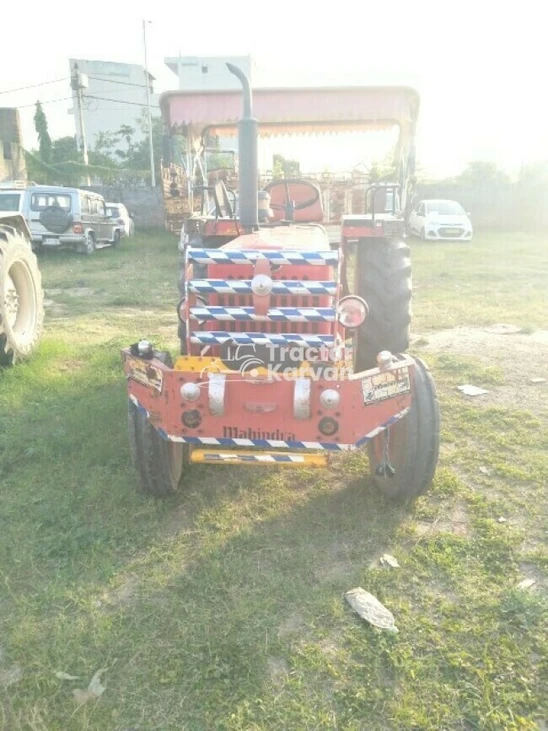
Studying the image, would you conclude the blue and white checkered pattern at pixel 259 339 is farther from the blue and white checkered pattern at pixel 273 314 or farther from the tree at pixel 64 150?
the tree at pixel 64 150

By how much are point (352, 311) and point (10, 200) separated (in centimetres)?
1373

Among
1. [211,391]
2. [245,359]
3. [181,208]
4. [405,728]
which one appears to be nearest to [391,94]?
[245,359]

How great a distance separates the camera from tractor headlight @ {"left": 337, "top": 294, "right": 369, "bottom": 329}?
339 centimetres

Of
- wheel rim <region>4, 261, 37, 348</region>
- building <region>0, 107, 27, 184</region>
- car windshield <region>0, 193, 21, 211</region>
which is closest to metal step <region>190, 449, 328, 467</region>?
wheel rim <region>4, 261, 37, 348</region>

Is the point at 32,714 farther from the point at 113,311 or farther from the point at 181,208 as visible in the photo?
the point at 181,208

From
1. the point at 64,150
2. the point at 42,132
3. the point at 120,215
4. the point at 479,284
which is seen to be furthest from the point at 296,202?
the point at 64,150

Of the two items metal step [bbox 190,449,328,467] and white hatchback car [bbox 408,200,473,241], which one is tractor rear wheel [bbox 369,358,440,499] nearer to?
metal step [bbox 190,449,328,467]

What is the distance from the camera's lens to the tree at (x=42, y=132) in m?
36.6

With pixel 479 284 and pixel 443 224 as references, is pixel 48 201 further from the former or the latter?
pixel 443 224

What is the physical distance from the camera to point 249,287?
3379 mm

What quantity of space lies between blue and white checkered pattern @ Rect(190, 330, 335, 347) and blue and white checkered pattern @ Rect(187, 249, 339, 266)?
40 centimetres

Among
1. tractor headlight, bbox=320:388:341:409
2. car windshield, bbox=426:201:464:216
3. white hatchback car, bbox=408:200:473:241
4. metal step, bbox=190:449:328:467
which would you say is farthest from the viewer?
car windshield, bbox=426:201:464:216

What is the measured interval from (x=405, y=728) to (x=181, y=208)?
43.4 feet

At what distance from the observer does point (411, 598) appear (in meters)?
2.73
